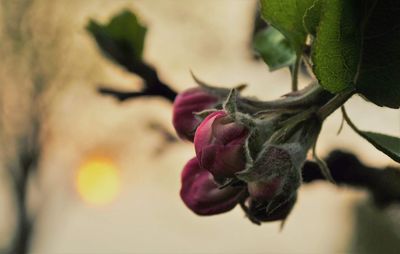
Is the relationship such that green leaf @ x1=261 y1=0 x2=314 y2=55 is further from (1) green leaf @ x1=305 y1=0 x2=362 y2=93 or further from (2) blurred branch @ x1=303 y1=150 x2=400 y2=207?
(2) blurred branch @ x1=303 y1=150 x2=400 y2=207

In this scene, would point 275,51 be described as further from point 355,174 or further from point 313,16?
point 355,174

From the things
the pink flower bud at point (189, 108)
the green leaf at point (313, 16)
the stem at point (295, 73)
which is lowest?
Answer: the pink flower bud at point (189, 108)

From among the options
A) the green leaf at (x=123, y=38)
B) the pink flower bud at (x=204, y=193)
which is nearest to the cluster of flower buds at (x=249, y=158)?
the pink flower bud at (x=204, y=193)

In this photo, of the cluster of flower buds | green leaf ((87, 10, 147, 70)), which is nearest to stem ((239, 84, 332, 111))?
the cluster of flower buds

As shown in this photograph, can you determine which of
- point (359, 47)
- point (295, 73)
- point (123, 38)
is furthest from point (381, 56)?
point (123, 38)

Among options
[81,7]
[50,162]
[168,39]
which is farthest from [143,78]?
[50,162]

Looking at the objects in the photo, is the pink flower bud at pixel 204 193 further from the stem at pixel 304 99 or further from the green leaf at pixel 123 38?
the green leaf at pixel 123 38
